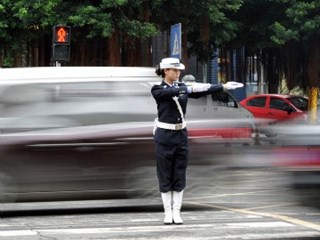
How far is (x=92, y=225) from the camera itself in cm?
840

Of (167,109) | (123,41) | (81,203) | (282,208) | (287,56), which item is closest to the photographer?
(167,109)

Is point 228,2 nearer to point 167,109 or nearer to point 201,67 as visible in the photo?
point 201,67

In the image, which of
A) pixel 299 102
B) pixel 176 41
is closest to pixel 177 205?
pixel 176 41

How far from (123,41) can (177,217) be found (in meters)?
17.1

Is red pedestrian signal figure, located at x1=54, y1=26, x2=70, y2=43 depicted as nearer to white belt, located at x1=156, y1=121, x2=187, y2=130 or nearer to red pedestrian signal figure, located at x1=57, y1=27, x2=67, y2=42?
red pedestrian signal figure, located at x1=57, y1=27, x2=67, y2=42

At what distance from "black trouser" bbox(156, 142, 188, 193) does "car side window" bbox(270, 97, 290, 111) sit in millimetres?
16213

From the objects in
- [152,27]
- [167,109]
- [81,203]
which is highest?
[152,27]

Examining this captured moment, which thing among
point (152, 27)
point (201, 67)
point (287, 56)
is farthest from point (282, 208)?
point (201, 67)

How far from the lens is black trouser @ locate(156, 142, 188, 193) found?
323 inches

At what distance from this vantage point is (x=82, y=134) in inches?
350

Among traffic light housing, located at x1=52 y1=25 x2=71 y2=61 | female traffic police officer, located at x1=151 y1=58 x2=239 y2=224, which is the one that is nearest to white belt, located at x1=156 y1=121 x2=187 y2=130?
female traffic police officer, located at x1=151 y1=58 x2=239 y2=224

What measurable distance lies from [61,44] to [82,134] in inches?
339

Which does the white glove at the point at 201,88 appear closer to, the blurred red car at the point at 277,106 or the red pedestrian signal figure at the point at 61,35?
the red pedestrian signal figure at the point at 61,35

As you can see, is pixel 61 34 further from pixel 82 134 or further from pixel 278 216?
pixel 278 216
